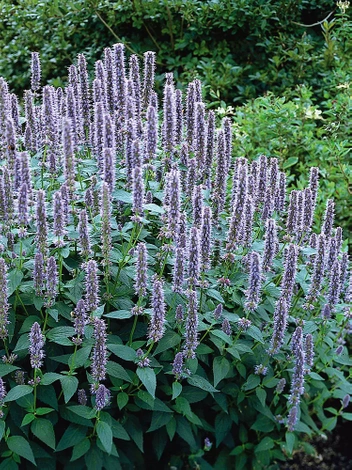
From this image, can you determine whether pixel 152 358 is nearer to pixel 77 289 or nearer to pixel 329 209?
pixel 77 289

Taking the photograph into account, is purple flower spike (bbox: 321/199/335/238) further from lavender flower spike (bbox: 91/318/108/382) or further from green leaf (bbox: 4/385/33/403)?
green leaf (bbox: 4/385/33/403)

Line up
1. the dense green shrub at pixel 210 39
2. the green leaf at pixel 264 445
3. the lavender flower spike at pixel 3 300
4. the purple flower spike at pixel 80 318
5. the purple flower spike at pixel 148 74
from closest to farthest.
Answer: the lavender flower spike at pixel 3 300, the purple flower spike at pixel 80 318, the green leaf at pixel 264 445, the purple flower spike at pixel 148 74, the dense green shrub at pixel 210 39

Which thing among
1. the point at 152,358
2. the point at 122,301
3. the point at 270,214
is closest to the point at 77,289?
the point at 122,301

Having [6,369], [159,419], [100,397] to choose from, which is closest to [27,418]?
[6,369]

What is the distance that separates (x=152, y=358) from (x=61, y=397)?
0.60 meters

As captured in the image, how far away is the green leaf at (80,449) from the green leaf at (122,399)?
27cm

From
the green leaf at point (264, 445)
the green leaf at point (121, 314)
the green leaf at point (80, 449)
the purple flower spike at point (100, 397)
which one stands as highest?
the green leaf at point (121, 314)

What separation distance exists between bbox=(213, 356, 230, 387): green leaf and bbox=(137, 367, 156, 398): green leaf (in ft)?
1.49

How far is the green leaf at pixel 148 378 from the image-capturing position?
348 centimetres

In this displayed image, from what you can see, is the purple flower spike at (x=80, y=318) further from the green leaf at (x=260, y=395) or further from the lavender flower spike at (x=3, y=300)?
the green leaf at (x=260, y=395)

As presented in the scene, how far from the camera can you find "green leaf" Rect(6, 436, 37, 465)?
134 inches

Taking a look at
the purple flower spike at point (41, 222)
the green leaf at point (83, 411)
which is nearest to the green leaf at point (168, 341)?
the green leaf at point (83, 411)

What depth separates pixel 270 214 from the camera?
14.8ft

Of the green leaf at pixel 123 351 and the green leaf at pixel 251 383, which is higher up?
the green leaf at pixel 123 351
